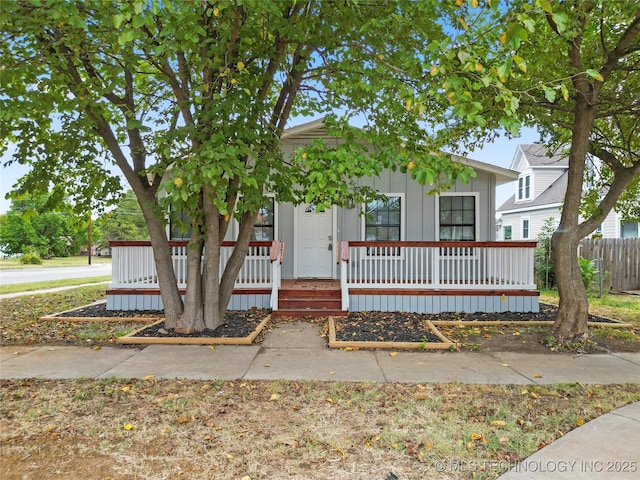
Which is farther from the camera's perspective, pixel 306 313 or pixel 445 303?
pixel 445 303

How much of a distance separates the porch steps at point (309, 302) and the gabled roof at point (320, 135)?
12.0 ft

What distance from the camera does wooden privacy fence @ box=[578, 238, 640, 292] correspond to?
39.3 feet

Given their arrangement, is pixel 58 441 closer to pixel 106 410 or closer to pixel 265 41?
pixel 106 410

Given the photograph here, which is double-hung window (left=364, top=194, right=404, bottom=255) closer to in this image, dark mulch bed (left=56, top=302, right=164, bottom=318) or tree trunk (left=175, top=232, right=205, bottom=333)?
tree trunk (left=175, top=232, right=205, bottom=333)

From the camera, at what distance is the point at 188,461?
2.60 metres

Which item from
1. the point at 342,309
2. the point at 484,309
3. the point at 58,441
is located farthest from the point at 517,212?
the point at 58,441

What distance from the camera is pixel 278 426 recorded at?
10.2 feet

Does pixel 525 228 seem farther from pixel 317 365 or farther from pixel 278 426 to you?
pixel 278 426

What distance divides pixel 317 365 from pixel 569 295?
4.04 m

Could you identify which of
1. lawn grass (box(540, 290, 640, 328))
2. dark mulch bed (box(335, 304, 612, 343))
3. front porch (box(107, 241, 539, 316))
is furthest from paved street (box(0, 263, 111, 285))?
lawn grass (box(540, 290, 640, 328))

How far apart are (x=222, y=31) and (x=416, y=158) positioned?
3340mm

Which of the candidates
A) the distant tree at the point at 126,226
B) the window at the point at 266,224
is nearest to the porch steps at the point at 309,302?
the window at the point at 266,224

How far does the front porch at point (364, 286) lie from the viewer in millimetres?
7844

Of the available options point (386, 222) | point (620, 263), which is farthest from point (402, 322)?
point (620, 263)
